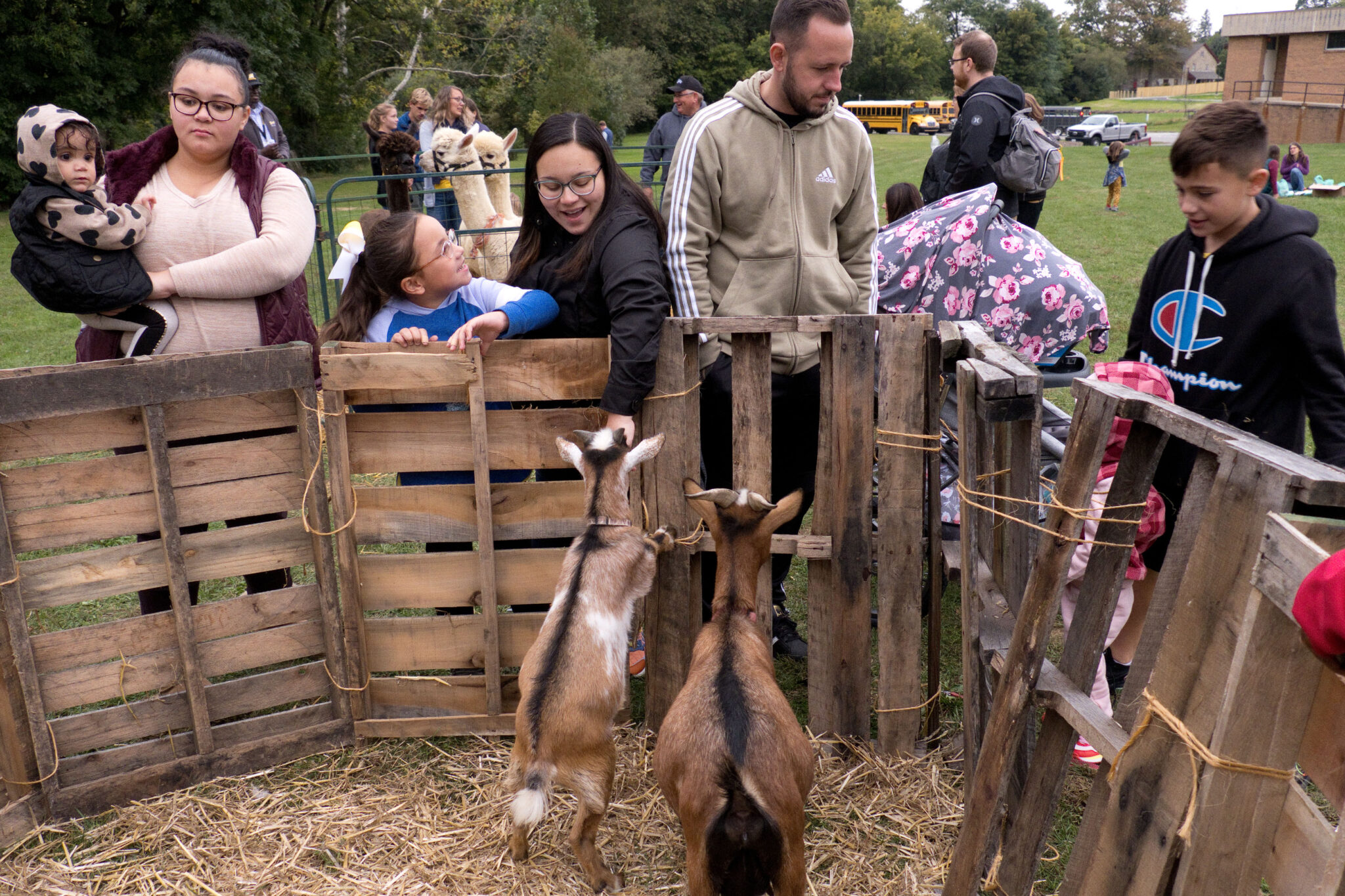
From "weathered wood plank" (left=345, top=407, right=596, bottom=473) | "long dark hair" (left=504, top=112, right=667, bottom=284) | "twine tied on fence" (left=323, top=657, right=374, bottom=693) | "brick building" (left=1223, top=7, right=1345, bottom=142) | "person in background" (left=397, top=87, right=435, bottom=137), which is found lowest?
"twine tied on fence" (left=323, top=657, right=374, bottom=693)

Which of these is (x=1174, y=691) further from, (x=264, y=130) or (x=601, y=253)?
(x=264, y=130)

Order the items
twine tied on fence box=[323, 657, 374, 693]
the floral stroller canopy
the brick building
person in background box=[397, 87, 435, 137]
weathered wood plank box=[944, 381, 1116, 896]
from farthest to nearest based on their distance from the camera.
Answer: the brick building
person in background box=[397, 87, 435, 137]
the floral stroller canopy
twine tied on fence box=[323, 657, 374, 693]
weathered wood plank box=[944, 381, 1116, 896]

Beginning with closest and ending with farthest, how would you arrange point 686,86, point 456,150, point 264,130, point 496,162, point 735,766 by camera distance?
1. point 735,766
2. point 456,150
3. point 496,162
4. point 264,130
5. point 686,86

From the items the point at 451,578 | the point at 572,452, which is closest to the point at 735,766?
the point at 572,452

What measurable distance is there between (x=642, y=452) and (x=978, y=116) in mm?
5112

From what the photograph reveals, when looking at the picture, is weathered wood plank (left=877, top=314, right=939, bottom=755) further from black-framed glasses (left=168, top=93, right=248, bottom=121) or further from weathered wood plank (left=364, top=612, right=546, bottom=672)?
black-framed glasses (left=168, top=93, right=248, bottom=121)

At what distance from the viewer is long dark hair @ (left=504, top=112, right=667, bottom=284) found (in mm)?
3873

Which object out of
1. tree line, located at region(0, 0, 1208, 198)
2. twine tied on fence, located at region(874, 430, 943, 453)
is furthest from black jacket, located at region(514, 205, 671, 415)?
tree line, located at region(0, 0, 1208, 198)

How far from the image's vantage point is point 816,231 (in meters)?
4.14

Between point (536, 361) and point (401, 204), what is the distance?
620 cm

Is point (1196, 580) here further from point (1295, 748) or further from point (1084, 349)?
point (1084, 349)

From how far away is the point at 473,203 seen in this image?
970cm

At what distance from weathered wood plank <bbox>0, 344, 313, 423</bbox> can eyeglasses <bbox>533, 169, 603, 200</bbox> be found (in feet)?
3.81

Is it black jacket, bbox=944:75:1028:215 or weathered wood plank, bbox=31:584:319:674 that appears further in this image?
black jacket, bbox=944:75:1028:215
